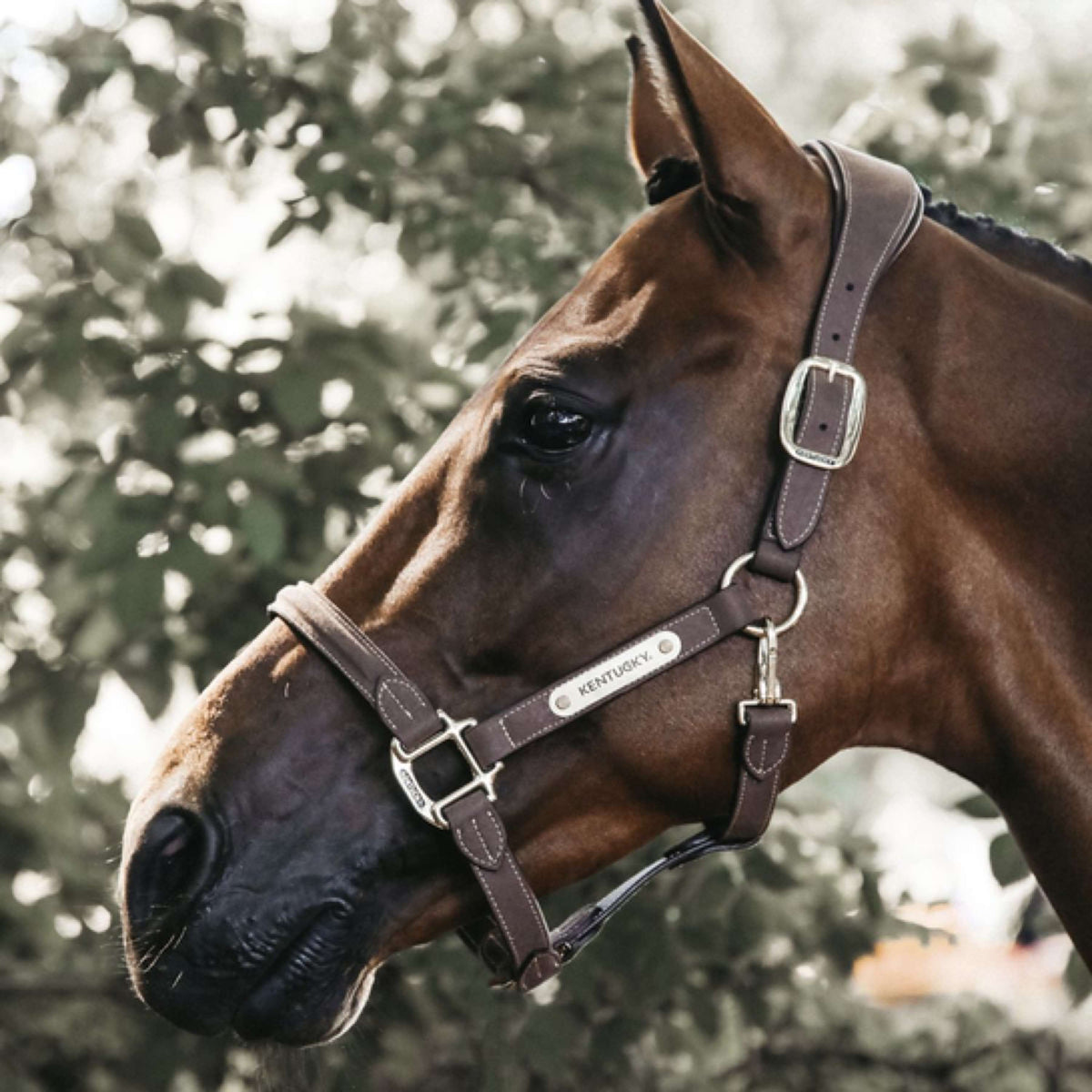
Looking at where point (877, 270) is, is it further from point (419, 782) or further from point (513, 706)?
point (419, 782)

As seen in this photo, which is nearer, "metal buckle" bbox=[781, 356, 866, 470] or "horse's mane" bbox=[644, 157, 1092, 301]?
"metal buckle" bbox=[781, 356, 866, 470]

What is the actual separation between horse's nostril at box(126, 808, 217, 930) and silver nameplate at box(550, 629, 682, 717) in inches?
17.1

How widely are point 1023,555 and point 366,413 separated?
1330 millimetres

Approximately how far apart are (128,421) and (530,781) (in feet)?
4.60

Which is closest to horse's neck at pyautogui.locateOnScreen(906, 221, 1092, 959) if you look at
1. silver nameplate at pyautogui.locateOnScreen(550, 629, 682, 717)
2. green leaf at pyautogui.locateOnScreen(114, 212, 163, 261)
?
silver nameplate at pyautogui.locateOnScreen(550, 629, 682, 717)

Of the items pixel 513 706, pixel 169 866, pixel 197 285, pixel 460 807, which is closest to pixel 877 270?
pixel 513 706

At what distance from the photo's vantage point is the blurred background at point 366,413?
2.58m

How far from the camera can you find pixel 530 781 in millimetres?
1655

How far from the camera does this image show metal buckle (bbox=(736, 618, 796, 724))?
162 cm

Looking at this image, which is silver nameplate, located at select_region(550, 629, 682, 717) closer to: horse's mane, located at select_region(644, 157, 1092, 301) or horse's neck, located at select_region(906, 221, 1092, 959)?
horse's neck, located at select_region(906, 221, 1092, 959)

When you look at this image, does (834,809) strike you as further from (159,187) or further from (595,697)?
(159,187)

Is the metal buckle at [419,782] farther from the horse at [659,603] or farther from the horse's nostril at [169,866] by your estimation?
the horse's nostril at [169,866]

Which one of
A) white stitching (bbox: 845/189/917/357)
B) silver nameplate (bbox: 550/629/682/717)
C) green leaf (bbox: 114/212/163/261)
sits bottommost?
green leaf (bbox: 114/212/163/261)

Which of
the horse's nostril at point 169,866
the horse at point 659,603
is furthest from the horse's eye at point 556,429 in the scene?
the horse's nostril at point 169,866
